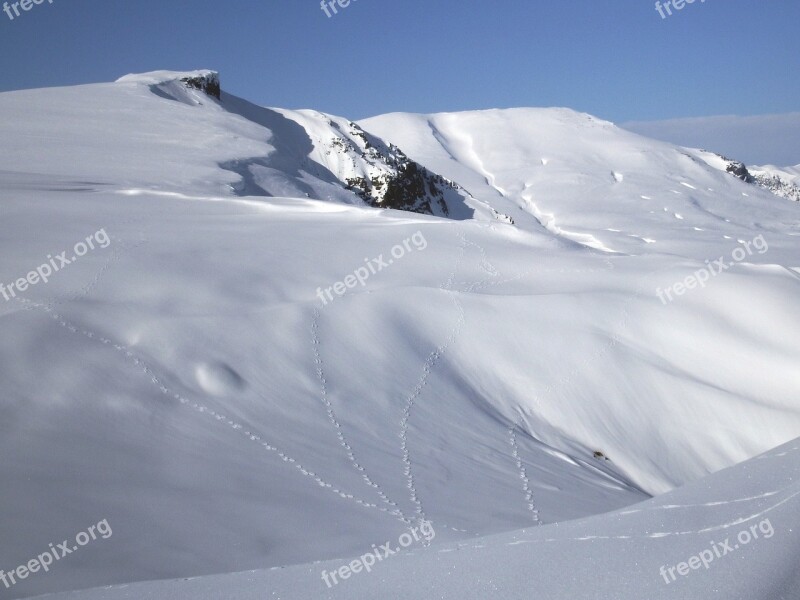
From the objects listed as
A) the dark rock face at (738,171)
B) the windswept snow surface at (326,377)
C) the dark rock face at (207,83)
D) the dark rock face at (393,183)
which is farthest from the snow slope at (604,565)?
the dark rock face at (738,171)

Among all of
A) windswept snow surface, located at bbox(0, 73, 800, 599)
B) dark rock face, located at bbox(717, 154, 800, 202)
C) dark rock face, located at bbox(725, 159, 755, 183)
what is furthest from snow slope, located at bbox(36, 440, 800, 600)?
dark rock face, located at bbox(717, 154, 800, 202)

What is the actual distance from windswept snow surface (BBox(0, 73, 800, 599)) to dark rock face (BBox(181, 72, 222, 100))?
41.4 feet

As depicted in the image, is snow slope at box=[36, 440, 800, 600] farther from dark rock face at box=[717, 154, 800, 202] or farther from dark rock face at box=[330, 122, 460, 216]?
dark rock face at box=[717, 154, 800, 202]

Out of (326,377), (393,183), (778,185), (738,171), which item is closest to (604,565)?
(326,377)

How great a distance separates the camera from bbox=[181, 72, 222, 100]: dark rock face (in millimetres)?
25469

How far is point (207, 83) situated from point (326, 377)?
77.9 feet

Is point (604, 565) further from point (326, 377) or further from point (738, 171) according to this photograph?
point (738, 171)

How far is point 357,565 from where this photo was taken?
3.12 meters

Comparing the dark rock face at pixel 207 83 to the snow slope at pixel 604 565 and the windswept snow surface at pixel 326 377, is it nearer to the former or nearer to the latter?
the windswept snow surface at pixel 326 377

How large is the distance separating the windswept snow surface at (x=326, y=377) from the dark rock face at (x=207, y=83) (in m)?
12.6

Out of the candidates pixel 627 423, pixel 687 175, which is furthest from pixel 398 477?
pixel 687 175

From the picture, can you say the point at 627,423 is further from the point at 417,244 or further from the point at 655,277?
the point at 417,244

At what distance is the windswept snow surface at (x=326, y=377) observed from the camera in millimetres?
3740

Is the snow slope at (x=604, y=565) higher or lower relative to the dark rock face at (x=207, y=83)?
lower
